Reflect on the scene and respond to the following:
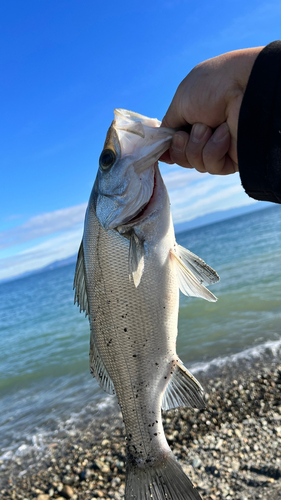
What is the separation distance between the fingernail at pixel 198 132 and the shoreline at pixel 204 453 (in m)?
4.27

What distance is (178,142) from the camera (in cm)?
259

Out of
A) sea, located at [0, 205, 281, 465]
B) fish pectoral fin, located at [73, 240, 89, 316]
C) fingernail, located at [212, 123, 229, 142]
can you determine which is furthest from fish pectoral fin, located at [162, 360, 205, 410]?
sea, located at [0, 205, 281, 465]

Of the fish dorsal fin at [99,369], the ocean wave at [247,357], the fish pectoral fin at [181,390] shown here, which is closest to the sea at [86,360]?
the ocean wave at [247,357]

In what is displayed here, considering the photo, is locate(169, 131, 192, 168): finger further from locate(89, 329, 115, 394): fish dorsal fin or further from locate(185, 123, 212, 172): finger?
locate(89, 329, 115, 394): fish dorsal fin

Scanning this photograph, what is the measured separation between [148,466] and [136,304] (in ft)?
4.46

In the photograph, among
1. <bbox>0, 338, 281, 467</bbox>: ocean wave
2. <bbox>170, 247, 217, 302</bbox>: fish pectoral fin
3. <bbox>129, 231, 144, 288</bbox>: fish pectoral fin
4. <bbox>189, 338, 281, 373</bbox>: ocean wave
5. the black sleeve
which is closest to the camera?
the black sleeve

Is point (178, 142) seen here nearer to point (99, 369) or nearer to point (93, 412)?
point (99, 369)

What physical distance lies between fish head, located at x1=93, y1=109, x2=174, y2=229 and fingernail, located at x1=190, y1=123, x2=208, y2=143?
0.53 feet

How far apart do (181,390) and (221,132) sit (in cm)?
207

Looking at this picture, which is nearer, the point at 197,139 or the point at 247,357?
the point at 197,139

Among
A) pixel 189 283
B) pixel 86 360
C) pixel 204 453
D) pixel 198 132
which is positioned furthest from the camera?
pixel 86 360

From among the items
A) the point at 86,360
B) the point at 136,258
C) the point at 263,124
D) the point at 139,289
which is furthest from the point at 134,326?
the point at 86,360

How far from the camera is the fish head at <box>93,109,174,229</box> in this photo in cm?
251

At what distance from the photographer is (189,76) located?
8.36ft
